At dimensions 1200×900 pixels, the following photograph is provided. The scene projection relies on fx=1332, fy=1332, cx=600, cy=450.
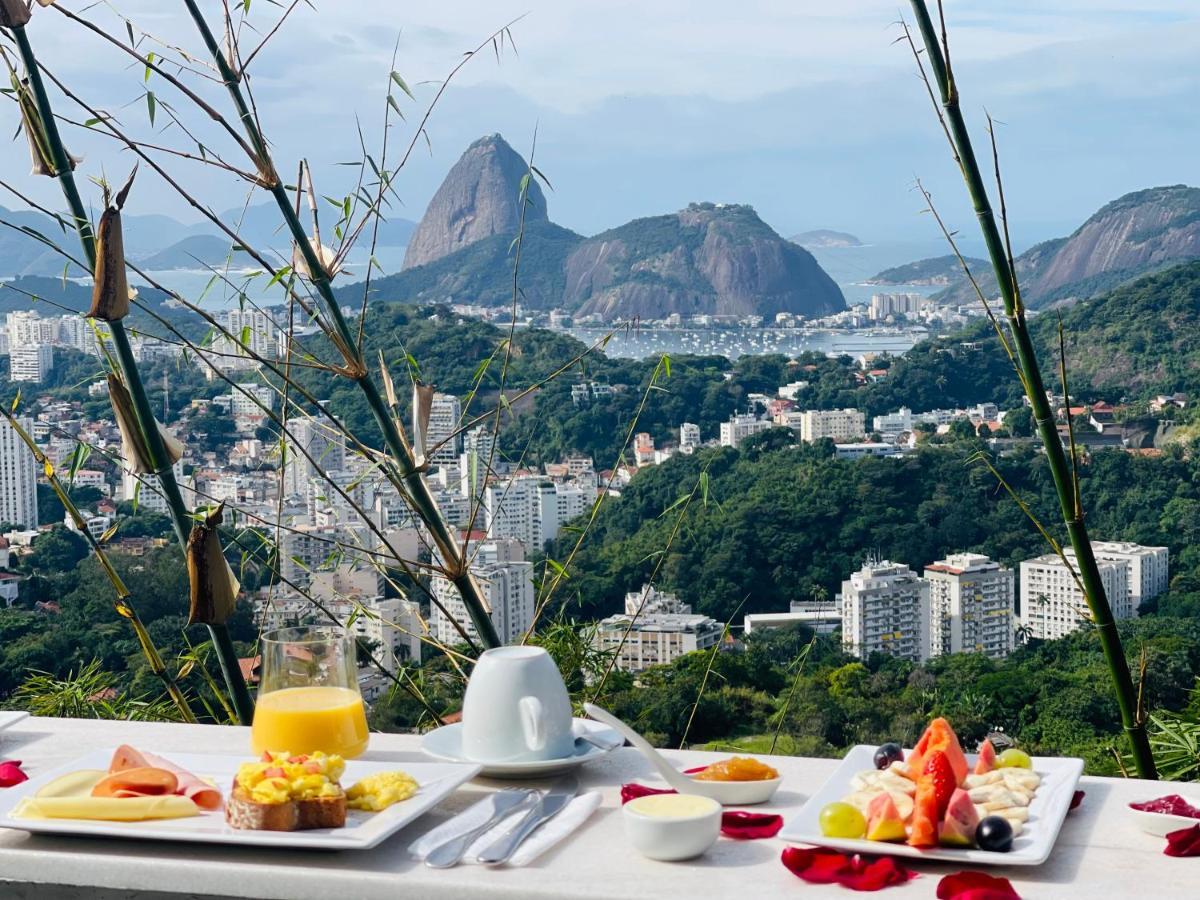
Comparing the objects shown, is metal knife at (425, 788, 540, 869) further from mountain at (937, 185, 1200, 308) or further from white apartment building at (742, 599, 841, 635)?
mountain at (937, 185, 1200, 308)

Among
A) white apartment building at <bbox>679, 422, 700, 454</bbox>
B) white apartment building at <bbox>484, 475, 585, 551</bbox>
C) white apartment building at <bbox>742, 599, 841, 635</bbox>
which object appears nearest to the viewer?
white apartment building at <bbox>742, 599, 841, 635</bbox>

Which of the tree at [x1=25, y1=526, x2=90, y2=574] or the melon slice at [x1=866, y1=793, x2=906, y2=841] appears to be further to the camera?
the tree at [x1=25, y1=526, x2=90, y2=574]

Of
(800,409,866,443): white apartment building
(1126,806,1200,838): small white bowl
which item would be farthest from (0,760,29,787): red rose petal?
(800,409,866,443): white apartment building

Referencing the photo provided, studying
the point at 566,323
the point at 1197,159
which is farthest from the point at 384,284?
the point at 1197,159

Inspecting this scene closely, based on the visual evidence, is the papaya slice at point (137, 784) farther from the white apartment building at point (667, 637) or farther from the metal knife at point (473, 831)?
the white apartment building at point (667, 637)

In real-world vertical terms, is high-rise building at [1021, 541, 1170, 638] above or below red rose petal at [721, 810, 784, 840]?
below

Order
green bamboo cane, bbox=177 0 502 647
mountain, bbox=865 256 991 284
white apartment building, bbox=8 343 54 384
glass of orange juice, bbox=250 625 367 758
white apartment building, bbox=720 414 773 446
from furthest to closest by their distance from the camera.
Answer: mountain, bbox=865 256 991 284 < white apartment building, bbox=720 414 773 446 < white apartment building, bbox=8 343 54 384 < green bamboo cane, bbox=177 0 502 647 < glass of orange juice, bbox=250 625 367 758

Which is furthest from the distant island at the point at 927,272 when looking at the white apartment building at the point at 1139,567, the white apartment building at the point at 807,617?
the white apartment building at the point at 807,617
